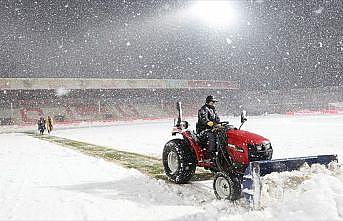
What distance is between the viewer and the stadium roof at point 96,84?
39906mm

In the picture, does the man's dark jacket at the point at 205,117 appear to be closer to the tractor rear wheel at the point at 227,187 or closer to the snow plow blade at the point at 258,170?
Result: the tractor rear wheel at the point at 227,187

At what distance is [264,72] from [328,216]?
54282mm

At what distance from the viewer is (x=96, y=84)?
144 ft

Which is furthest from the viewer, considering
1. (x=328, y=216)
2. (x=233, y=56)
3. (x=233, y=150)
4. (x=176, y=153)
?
(x=233, y=56)

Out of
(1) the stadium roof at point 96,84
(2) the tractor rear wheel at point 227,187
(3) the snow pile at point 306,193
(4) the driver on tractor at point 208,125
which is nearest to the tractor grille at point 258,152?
(2) the tractor rear wheel at point 227,187

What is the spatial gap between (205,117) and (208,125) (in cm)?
27

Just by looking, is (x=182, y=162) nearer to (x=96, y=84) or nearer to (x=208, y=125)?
(x=208, y=125)

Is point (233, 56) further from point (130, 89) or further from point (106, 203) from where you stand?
point (106, 203)

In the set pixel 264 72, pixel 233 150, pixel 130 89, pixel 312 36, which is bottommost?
pixel 233 150

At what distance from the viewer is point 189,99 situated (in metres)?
53.8

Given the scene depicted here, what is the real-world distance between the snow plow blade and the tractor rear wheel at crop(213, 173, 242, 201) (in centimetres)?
27

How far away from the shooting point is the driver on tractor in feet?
18.2

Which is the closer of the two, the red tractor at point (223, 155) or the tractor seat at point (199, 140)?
the red tractor at point (223, 155)

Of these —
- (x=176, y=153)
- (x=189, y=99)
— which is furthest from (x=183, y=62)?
(x=176, y=153)
